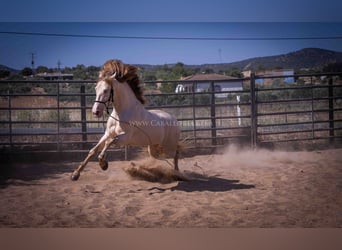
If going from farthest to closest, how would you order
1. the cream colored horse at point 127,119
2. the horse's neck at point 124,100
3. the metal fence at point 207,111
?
the horse's neck at point 124,100 → the metal fence at point 207,111 → the cream colored horse at point 127,119

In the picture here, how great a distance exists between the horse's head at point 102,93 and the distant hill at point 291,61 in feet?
1.27

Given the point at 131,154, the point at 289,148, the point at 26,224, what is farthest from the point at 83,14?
the point at 289,148

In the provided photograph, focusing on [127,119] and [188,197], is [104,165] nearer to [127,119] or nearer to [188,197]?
[127,119]

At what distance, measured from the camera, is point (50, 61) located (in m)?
3.53

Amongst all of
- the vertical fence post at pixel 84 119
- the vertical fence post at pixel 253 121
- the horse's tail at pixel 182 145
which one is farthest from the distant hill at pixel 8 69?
the vertical fence post at pixel 253 121

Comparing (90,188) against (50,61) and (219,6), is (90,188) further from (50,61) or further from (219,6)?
(219,6)

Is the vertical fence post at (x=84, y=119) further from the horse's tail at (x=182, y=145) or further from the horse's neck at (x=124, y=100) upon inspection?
the horse's tail at (x=182, y=145)

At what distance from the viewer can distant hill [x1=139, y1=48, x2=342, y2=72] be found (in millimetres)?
3479

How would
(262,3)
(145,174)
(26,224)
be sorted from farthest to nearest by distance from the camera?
(145,174), (262,3), (26,224)

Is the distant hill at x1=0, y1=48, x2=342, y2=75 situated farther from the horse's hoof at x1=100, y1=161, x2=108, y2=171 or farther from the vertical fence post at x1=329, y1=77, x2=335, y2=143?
the horse's hoof at x1=100, y1=161, x2=108, y2=171

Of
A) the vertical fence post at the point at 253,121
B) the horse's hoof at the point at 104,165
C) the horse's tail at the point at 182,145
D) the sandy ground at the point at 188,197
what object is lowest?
the sandy ground at the point at 188,197

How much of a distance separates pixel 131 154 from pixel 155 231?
107 cm

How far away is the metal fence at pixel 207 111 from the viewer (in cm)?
376

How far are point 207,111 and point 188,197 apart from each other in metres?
1.18
